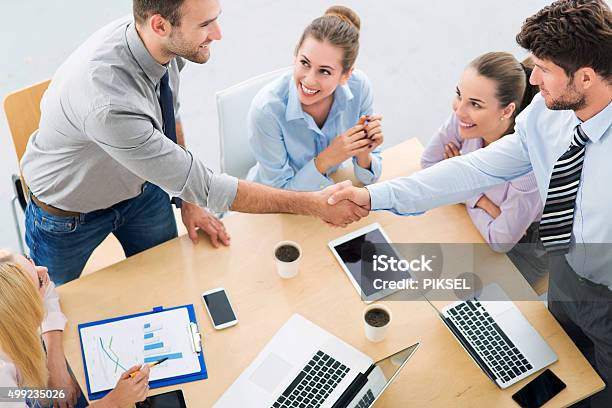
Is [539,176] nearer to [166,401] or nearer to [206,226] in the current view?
[206,226]

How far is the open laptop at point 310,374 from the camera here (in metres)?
2.26

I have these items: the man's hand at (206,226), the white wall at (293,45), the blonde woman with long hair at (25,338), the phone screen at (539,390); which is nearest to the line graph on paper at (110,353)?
the blonde woman with long hair at (25,338)

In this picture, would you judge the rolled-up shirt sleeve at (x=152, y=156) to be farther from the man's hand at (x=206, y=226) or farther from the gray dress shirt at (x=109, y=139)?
the man's hand at (x=206, y=226)

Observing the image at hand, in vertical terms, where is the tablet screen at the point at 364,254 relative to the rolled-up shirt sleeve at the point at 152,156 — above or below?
below

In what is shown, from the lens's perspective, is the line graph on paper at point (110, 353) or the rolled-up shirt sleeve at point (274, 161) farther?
the rolled-up shirt sleeve at point (274, 161)

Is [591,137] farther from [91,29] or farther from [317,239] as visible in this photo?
[91,29]

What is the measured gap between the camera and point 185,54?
238 cm

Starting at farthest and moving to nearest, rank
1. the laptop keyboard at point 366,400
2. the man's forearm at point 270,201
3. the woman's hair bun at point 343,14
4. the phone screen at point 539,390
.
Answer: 1. the woman's hair bun at point 343,14
2. the man's forearm at point 270,201
3. the phone screen at point 539,390
4. the laptop keyboard at point 366,400

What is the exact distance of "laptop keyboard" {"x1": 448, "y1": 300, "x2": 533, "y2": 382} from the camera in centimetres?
241

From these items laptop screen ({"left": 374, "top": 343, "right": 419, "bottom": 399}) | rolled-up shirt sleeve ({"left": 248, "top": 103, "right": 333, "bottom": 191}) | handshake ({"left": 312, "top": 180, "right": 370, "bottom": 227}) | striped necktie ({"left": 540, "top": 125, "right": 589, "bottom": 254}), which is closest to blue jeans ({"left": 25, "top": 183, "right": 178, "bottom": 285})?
rolled-up shirt sleeve ({"left": 248, "top": 103, "right": 333, "bottom": 191})

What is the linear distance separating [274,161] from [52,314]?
973mm

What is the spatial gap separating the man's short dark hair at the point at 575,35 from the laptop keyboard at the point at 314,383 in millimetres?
1109

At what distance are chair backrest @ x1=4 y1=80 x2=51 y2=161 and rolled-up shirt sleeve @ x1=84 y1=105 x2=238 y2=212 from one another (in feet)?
1.94

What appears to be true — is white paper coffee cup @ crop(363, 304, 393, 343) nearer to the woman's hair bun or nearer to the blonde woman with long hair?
the blonde woman with long hair
